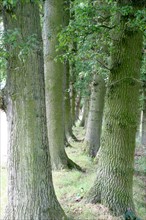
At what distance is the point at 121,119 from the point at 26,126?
5.40ft

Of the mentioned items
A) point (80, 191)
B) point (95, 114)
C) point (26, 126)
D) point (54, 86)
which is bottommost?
point (80, 191)

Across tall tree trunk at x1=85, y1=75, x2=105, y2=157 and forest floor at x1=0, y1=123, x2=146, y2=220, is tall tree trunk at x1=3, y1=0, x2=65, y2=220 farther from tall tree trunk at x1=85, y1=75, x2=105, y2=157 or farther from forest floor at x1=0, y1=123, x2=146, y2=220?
tall tree trunk at x1=85, y1=75, x2=105, y2=157

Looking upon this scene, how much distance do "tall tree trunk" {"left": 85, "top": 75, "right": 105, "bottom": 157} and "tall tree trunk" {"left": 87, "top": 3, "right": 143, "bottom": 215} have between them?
145 inches

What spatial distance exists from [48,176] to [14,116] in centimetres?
98

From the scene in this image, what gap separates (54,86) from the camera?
6098 mm

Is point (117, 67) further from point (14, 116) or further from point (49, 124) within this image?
point (49, 124)

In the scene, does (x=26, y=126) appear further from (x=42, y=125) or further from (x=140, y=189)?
(x=140, y=189)

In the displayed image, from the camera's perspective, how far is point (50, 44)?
6.09 m

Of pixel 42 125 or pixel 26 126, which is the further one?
pixel 42 125

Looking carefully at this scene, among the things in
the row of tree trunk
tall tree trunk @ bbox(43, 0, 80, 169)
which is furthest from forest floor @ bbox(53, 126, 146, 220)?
tall tree trunk @ bbox(43, 0, 80, 169)

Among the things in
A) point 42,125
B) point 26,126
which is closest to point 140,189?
point 42,125

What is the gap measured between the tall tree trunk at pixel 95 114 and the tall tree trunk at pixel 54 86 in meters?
1.83

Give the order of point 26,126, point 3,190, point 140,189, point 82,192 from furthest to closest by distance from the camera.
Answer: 1. point 140,189
2. point 3,190
3. point 82,192
4. point 26,126

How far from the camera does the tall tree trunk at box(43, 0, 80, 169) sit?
19.9 ft
